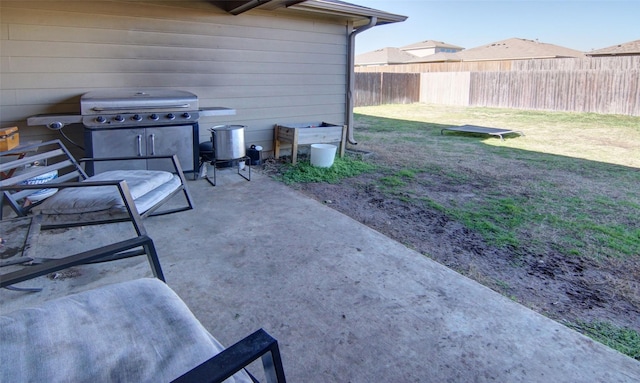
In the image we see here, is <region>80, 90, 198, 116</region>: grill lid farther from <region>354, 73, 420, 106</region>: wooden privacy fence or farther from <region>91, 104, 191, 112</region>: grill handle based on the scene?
<region>354, 73, 420, 106</region>: wooden privacy fence

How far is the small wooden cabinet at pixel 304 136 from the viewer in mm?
5255

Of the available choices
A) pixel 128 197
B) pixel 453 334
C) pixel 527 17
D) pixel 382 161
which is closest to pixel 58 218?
pixel 128 197

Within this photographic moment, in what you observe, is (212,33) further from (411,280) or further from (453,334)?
(453,334)

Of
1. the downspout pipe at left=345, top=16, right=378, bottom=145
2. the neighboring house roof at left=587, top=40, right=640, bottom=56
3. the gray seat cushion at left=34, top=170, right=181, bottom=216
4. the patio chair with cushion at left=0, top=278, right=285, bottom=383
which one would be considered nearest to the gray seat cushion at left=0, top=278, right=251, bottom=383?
the patio chair with cushion at left=0, top=278, right=285, bottom=383

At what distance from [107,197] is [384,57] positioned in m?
33.9

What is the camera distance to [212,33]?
4980mm

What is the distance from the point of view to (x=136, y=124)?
407 centimetres

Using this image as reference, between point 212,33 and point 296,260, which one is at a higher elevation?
point 212,33

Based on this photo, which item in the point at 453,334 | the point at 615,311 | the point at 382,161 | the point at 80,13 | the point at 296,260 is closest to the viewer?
the point at 453,334

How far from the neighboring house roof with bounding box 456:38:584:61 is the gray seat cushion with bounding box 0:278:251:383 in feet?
88.2

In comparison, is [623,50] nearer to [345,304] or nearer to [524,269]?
[524,269]

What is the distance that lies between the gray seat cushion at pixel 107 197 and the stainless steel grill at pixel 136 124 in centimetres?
121

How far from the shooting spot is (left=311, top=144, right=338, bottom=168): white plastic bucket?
5160 mm

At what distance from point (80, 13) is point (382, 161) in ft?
13.1
